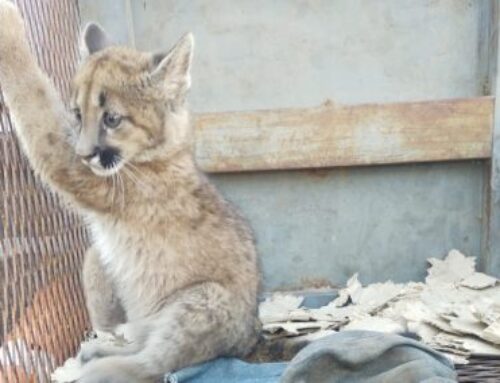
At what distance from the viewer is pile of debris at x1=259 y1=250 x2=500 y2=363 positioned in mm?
3230

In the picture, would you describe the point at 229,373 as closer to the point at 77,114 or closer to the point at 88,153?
the point at 88,153

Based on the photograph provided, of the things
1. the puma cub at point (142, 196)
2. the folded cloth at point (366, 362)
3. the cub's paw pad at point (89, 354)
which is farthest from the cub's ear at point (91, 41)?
the folded cloth at point (366, 362)

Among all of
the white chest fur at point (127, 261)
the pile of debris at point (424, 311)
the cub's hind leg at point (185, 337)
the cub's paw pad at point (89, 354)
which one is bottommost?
the pile of debris at point (424, 311)

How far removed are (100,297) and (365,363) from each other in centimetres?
150

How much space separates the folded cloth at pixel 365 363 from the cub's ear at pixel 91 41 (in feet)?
5.81

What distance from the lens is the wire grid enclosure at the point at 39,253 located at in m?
2.75

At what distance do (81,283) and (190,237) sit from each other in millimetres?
952

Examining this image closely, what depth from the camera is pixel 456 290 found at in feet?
13.1

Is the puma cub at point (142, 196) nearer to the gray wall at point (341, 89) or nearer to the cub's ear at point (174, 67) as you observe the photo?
the cub's ear at point (174, 67)

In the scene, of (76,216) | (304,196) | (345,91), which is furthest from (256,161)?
(76,216)

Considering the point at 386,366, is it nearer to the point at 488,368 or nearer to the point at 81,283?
the point at 488,368

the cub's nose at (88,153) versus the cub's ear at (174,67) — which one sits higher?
the cub's ear at (174,67)

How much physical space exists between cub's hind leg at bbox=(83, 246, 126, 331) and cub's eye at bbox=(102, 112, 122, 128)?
789 mm

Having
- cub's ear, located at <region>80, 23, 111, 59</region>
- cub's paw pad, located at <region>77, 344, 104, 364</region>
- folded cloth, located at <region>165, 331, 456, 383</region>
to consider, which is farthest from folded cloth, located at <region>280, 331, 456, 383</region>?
cub's ear, located at <region>80, 23, 111, 59</region>
